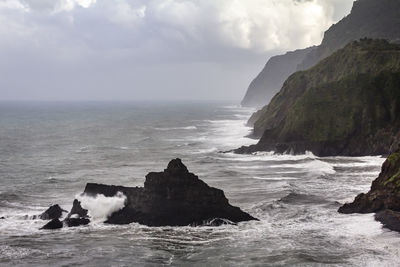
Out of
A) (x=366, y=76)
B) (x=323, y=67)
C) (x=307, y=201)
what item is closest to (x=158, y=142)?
(x=323, y=67)

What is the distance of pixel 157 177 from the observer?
44.6 m

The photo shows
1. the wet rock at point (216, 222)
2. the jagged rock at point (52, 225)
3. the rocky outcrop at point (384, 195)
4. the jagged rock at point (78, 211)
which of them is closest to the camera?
the rocky outcrop at point (384, 195)

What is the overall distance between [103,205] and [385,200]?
23223 millimetres

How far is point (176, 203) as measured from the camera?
144ft

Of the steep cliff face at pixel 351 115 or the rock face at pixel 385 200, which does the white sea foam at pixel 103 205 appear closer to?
the rock face at pixel 385 200

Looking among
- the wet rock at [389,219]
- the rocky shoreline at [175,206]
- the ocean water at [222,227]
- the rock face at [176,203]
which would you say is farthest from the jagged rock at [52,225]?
the wet rock at [389,219]

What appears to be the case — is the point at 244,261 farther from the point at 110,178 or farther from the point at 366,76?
the point at 366,76

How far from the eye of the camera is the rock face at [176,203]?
43.5 metres

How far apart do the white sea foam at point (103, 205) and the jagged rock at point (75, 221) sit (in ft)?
2.61

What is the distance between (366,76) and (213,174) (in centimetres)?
3768

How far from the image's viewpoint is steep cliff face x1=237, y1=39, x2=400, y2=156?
81.1 m

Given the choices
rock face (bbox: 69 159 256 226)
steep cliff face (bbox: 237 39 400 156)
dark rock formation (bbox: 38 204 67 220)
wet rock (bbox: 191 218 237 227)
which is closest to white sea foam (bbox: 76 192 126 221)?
rock face (bbox: 69 159 256 226)

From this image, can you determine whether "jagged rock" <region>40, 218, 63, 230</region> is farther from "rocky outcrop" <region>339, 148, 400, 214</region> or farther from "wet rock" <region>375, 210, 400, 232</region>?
"wet rock" <region>375, 210, 400, 232</region>

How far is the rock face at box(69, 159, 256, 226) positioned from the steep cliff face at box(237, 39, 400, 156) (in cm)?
4130
